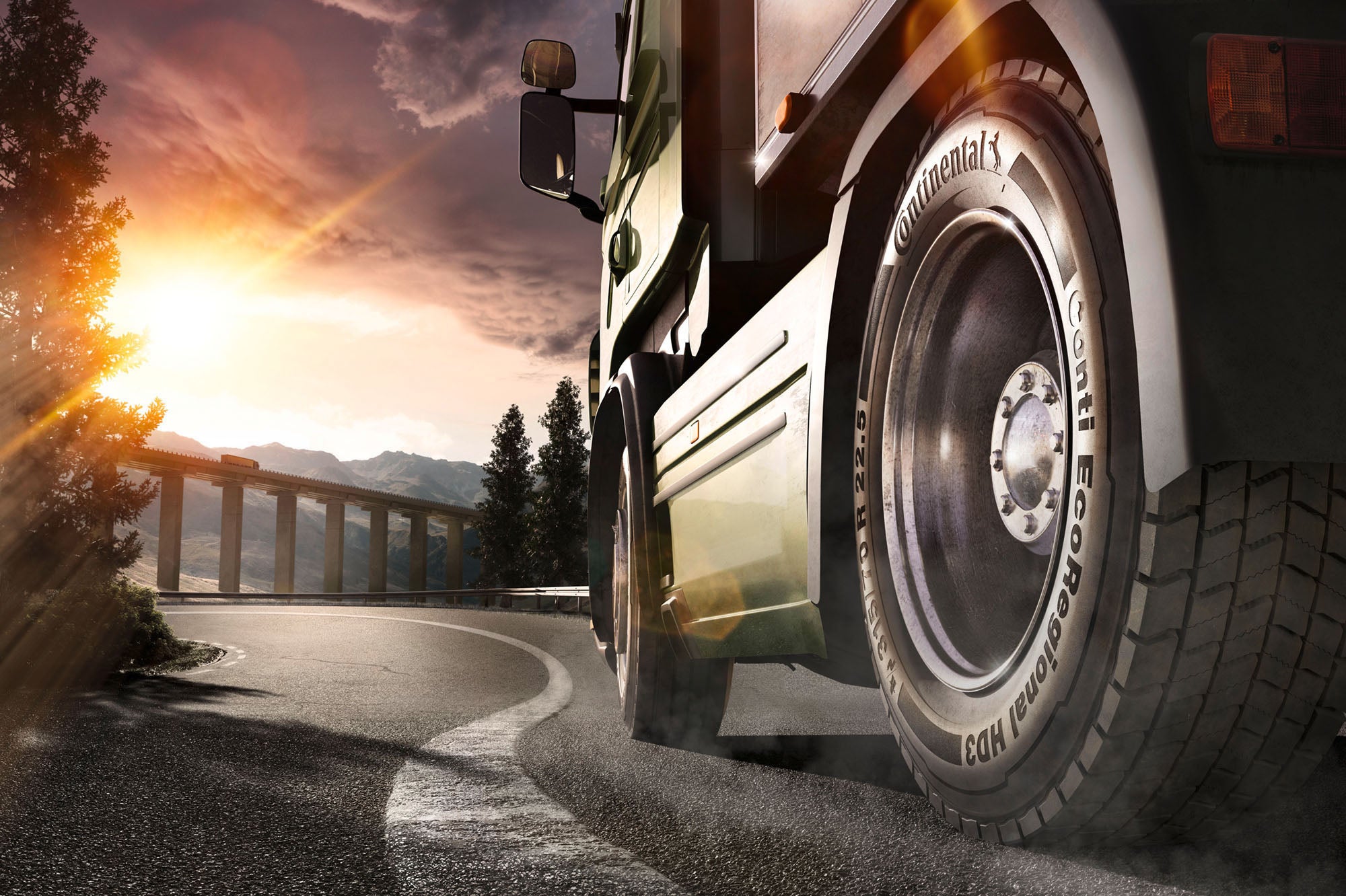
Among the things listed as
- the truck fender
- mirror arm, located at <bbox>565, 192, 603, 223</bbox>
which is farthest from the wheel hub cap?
mirror arm, located at <bbox>565, 192, 603, 223</bbox>

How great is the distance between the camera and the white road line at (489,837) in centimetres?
180

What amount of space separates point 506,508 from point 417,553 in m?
7.32

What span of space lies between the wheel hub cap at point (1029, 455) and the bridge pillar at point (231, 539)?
4949 centimetres

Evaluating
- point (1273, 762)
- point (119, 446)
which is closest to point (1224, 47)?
point (1273, 762)

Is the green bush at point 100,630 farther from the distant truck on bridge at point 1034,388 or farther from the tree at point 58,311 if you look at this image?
the distant truck on bridge at point 1034,388

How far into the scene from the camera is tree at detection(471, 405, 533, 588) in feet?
193

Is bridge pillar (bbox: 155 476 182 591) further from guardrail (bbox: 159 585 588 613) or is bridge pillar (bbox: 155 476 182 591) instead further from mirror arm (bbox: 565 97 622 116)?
mirror arm (bbox: 565 97 622 116)

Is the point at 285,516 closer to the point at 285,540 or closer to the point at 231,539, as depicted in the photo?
the point at 285,540

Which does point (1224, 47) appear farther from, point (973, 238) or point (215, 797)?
point (215, 797)

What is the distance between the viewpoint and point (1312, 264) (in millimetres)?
1156

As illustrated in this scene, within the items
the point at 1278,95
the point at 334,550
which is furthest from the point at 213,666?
the point at 334,550

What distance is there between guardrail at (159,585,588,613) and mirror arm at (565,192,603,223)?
43.1ft

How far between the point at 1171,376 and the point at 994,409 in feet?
2.48

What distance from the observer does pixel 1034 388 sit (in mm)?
1787
